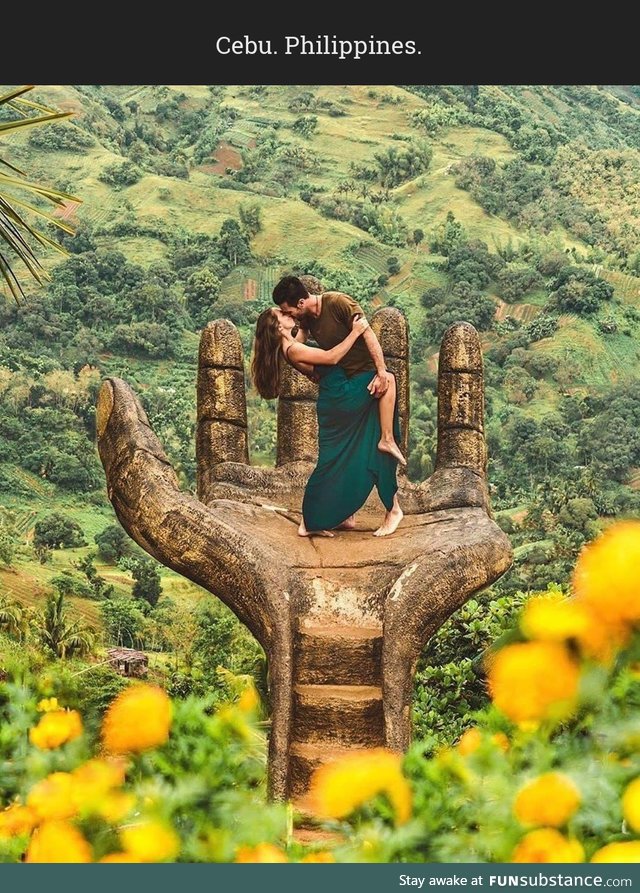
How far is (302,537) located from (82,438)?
17376mm

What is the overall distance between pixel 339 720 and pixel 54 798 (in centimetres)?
358

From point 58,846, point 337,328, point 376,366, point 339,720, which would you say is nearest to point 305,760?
point 339,720

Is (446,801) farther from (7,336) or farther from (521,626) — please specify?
(7,336)

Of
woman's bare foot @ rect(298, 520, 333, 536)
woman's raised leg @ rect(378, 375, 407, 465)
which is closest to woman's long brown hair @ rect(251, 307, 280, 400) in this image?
woman's raised leg @ rect(378, 375, 407, 465)

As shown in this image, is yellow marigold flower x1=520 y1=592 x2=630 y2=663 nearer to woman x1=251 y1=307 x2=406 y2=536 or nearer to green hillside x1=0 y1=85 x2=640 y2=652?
woman x1=251 y1=307 x2=406 y2=536

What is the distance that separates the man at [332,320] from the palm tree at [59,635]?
8.46m

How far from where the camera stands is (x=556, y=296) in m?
26.2

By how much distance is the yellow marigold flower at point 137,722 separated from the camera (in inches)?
74.4

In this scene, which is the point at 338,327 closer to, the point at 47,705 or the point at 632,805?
the point at 47,705

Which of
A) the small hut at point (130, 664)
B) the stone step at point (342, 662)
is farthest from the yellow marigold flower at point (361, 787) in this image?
the small hut at point (130, 664)

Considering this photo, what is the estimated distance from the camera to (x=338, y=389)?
19.3ft

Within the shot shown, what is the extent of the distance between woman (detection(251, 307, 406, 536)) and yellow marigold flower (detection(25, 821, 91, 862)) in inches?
164

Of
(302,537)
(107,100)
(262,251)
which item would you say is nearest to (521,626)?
(302,537)

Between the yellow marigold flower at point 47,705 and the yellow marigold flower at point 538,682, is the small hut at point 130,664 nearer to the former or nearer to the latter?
the yellow marigold flower at point 47,705
